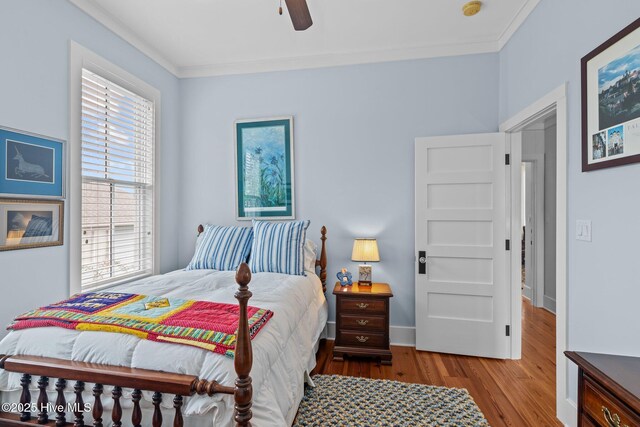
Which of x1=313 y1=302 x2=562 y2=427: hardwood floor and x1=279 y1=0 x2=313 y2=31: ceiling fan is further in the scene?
x1=313 y1=302 x2=562 y2=427: hardwood floor

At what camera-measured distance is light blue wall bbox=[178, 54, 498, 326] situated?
9.78 feet

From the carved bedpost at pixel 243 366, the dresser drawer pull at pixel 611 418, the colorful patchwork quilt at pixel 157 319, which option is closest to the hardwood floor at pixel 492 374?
the dresser drawer pull at pixel 611 418

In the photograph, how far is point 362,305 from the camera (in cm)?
269

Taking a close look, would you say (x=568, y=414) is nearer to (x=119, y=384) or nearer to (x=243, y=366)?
(x=243, y=366)

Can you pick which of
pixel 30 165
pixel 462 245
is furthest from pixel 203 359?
pixel 462 245

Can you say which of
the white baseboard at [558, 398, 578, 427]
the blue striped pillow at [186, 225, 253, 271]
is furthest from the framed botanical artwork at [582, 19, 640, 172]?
the blue striped pillow at [186, 225, 253, 271]

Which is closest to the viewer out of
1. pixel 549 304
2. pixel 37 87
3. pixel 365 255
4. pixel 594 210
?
pixel 594 210

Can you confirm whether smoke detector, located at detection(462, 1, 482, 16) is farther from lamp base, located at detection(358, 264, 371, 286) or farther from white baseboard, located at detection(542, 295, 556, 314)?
white baseboard, located at detection(542, 295, 556, 314)

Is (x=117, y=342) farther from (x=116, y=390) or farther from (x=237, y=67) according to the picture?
(x=237, y=67)

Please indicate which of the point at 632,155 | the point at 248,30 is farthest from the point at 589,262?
the point at 248,30

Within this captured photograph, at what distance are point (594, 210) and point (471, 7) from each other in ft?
5.78

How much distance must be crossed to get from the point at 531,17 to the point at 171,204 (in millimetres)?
3686

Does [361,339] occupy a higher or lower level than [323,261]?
lower

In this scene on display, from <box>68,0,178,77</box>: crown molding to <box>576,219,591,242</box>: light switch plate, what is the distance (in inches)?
145
